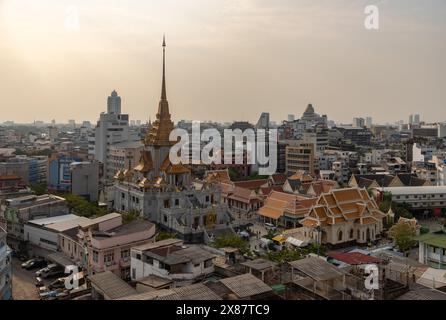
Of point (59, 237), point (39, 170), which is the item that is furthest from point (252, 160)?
point (59, 237)

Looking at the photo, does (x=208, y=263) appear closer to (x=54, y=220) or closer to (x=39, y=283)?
(x=39, y=283)

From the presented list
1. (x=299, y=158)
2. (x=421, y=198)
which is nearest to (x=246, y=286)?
(x=421, y=198)

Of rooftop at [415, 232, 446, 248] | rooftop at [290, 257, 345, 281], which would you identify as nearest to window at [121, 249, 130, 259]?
rooftop at [290, 257, 345, 281]

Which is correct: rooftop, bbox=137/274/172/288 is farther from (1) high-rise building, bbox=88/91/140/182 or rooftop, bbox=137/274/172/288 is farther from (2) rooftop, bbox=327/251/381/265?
(1) high-rise building, bbox=88/91/140/182

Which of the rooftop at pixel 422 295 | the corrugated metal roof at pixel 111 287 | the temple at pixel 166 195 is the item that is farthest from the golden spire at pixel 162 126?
the rooftop at pixel 422 295
